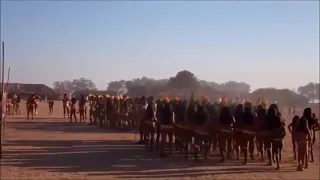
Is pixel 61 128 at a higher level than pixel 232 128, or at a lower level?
lower

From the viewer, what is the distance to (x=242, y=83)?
337ft

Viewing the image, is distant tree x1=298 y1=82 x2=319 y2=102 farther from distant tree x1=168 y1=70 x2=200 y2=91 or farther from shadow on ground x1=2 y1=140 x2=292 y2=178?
shadow on ground x1=2 y1=140 x2=292 y2=178

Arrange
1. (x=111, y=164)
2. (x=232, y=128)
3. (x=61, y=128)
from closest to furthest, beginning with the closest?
(x=111, y=164)
(x=232, y=128)
(x=61, y=128)

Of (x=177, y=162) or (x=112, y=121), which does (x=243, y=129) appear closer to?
(x=177, y=162)

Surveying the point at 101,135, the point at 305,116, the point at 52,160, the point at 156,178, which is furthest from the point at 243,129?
the point at 101,135

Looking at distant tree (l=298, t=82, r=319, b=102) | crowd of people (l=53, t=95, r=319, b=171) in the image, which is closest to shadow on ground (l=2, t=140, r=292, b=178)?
crowd of people (l=53, t=95, r=319, b=171)

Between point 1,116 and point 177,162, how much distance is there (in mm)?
6530

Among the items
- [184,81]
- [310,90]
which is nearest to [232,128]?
[184,81]

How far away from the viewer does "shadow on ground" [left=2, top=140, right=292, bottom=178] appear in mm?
15859

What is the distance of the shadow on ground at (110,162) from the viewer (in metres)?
15.9

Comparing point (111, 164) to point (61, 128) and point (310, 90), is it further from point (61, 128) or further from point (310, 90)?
point (310, 90)

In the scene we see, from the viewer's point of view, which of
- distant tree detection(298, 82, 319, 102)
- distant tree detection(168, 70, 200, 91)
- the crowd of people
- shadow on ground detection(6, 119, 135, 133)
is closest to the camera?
the crowd of people

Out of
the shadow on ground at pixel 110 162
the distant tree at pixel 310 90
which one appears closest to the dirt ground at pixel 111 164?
the shadow on ground at pixel 110 162

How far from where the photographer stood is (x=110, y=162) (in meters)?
17.6
